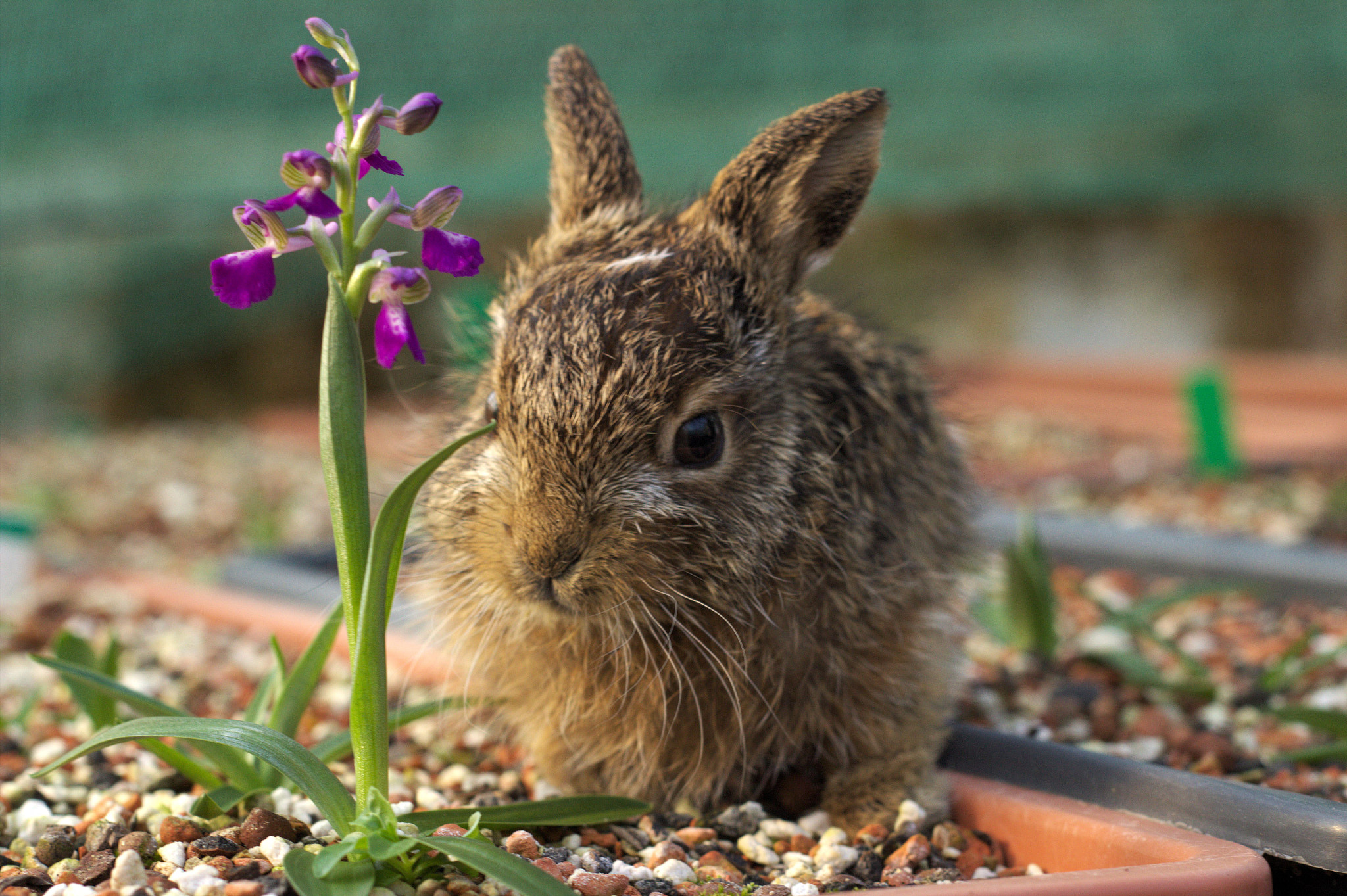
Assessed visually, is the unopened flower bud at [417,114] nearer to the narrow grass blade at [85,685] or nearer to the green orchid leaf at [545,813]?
the green orchid leaf at [545,813]

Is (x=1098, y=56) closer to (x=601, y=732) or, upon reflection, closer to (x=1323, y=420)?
(x=1323, y=420)

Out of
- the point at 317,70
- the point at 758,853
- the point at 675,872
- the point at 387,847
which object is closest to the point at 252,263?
the point at 317,70

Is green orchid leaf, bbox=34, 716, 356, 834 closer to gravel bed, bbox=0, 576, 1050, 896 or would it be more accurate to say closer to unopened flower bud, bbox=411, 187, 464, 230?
gravel bed, bbox=0, 576, 1050, 896

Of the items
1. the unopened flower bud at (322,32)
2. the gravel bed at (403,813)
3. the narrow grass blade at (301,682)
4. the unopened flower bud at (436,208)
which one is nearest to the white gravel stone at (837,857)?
the gravel bed at (403,813)

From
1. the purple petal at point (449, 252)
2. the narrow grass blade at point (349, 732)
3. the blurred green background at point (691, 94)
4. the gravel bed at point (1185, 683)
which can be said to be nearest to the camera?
the purple petal at point (449, 252)

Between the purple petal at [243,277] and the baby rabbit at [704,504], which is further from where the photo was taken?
the baby rabbit at [704,504]
